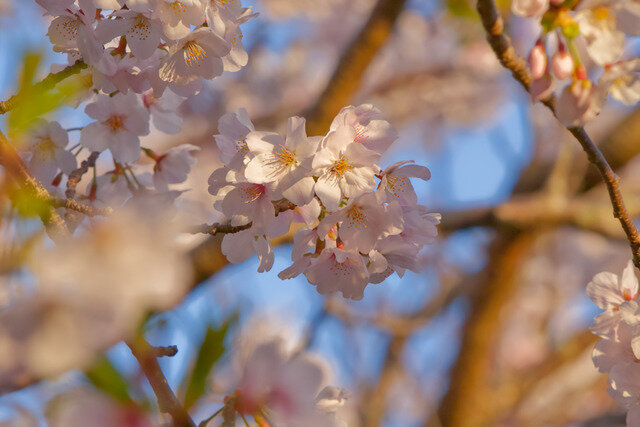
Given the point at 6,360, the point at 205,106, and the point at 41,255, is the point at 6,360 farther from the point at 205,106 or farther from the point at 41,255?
the point at 205,106

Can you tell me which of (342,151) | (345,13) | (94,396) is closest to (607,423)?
(342,151)

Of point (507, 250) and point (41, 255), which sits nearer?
point (41, 255)

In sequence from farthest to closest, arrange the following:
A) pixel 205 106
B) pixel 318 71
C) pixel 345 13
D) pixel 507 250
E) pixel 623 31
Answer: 1. pixel 318 71
2. pixel 345 13
3. pixel 205 106
4. pixel 507 250
5. pixel 623 31

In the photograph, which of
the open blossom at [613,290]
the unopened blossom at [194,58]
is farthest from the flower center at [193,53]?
the open blossom at [613,290]

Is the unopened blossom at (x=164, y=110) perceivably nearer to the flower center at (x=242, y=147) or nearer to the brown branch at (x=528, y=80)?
the flower center at (x=242, y=147)

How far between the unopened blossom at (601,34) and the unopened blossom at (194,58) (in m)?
0.51

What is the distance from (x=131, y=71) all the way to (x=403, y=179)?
464mm

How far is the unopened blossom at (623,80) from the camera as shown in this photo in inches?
28.4

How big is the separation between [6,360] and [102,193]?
1.91 ft

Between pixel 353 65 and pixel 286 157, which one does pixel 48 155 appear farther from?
pixel 353 65

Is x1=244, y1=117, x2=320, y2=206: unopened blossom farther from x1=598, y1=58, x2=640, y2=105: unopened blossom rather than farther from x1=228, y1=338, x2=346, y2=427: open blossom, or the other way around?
x1=598, y1=58, x2=640, y2=105: unopened blossom

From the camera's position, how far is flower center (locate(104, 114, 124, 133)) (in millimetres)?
958

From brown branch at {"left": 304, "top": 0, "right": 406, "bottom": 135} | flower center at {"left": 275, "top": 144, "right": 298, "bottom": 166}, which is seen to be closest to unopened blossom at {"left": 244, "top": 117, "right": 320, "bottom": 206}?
flower center at {"left": 275, "top": 144, "right": 298, "bottom": 166}

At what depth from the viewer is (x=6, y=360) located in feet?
1.46
